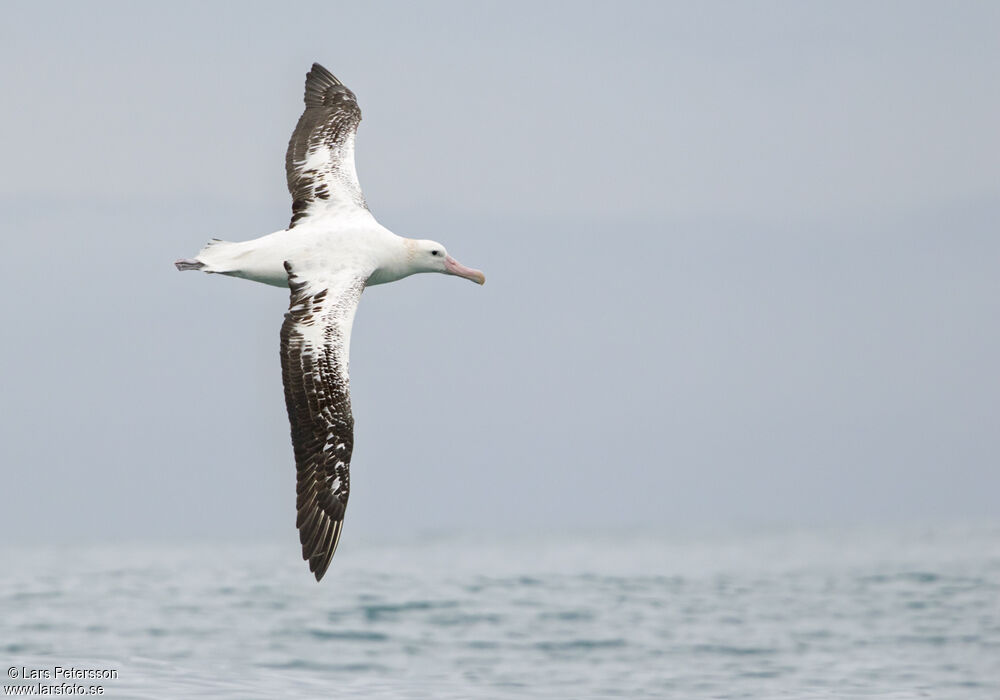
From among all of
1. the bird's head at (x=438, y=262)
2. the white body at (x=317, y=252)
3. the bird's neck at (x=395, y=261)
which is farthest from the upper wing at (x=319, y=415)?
the bird's head at (x=438, y=262)

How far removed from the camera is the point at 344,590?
45.7 metres

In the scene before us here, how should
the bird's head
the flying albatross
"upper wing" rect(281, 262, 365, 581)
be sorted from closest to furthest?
"upper wing" rect(281, 262, 365, 581)
the flying albatross
the bird's head

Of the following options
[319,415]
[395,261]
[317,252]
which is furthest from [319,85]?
[319,415]

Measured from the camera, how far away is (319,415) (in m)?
14.8

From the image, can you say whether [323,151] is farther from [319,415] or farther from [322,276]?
[319,415]

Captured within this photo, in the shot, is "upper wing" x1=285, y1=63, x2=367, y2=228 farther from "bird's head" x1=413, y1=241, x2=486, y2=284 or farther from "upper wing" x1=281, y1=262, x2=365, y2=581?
"upper wing" x1=281, y1=262, x2=365, y2=581

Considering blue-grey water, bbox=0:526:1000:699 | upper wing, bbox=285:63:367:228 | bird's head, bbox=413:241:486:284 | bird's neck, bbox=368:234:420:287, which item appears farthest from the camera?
blue-grey water, bbox=0:526:1000:699

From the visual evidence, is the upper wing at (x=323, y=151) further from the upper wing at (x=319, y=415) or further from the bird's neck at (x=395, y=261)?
the upper wing at (x=319, y=415)

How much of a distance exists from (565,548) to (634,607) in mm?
35108

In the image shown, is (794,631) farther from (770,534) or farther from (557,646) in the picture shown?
(770,534)

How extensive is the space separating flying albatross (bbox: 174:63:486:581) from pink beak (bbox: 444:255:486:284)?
0.04 ft

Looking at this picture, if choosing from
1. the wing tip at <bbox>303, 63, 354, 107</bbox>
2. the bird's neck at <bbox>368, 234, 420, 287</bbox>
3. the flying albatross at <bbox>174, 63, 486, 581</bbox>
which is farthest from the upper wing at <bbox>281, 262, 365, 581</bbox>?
the wing tip at <bbox>303, 63, 354, 107</bbox>

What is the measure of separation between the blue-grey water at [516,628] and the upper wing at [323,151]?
360 inches

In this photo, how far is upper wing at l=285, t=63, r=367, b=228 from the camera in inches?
680
